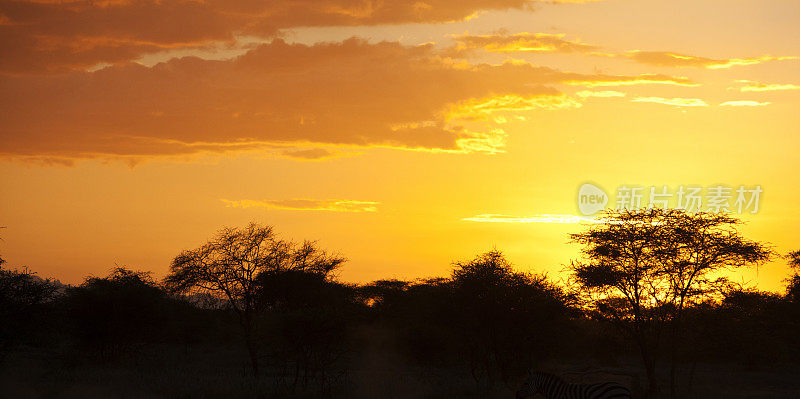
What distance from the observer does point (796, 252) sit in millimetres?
63719

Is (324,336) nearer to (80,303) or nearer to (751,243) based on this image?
(751,243)

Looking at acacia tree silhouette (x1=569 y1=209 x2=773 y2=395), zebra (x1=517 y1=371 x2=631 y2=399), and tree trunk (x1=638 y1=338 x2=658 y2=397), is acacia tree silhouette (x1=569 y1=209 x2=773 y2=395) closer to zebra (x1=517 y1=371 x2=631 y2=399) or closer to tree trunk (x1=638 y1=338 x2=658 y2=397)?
tree trunk (x1=638 y1=338 x2=658 y2=397)

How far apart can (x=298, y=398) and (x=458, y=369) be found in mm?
29673

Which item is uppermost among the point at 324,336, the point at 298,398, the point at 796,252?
the point at 796,252

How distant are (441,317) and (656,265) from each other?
13.1 meters

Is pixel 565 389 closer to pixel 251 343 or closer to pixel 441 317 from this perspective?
pixel 441 317

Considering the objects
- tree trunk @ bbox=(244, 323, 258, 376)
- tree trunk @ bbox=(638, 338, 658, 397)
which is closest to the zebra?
tree trunk @ bbox=(638, 338, 658, 397)

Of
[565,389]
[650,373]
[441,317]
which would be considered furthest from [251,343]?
[565,389]

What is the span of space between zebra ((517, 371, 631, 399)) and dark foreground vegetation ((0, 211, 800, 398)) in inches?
26.8

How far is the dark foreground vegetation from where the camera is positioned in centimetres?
3334

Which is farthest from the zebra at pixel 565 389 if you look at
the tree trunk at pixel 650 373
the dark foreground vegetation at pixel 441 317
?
the tree trunk at pixel 650 373

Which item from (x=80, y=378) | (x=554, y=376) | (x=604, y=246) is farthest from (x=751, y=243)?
(x=80, y=378)

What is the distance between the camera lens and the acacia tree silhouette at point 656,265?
3938 centimetres

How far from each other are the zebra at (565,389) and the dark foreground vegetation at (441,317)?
0.68 metres
